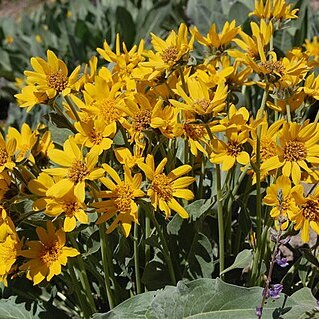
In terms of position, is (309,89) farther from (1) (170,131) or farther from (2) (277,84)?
(1) (170,131)

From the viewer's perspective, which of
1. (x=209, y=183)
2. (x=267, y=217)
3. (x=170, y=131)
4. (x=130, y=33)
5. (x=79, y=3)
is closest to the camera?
(x=170, y=131)

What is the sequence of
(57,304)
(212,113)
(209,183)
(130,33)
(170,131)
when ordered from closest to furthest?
(212,113), (170,131), (209,183), (57,304), (130,33)

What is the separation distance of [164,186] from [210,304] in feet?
0.93

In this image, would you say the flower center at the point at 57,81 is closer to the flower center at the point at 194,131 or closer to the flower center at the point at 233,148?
the flower center at the point at 194,131

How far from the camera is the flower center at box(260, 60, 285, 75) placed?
1354 mm

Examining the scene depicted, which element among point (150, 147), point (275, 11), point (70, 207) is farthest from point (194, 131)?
point (275, 11)

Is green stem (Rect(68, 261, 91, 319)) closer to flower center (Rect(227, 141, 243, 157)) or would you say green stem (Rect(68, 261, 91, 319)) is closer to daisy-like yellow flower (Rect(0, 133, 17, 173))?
daisy-like yellow flower (Rect(0, 133, 17, 173))

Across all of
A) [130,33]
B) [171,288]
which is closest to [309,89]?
[171,288]

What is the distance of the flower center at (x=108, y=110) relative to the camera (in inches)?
54.0

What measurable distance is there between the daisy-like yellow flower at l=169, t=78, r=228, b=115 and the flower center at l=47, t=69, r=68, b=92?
0.92 ft

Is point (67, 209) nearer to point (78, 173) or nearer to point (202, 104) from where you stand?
point (78, 173)

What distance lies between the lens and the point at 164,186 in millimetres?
1301

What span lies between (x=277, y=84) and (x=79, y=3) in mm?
3957

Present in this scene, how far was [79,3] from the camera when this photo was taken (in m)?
5.05
